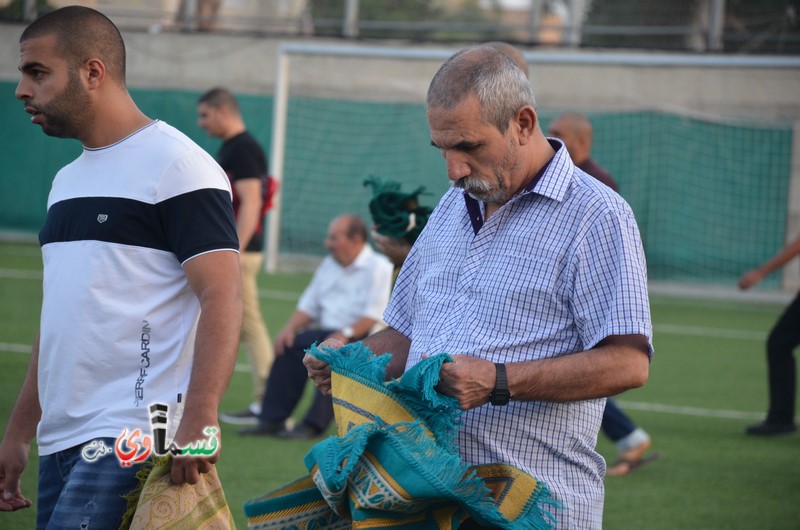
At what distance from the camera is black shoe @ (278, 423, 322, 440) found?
25.4ft

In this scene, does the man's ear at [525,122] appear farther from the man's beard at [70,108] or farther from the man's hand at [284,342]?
the man's hand at [284,342]

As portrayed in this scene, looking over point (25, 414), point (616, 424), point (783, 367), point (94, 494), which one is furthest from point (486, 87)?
point (783, 367)

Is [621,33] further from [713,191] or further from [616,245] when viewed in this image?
[616,245]

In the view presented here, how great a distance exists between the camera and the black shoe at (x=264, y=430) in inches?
305

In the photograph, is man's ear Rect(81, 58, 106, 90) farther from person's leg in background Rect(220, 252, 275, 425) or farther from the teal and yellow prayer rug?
person's leg in background Rect(220, 252, 275, 425)

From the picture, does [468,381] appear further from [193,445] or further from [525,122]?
[193,445]

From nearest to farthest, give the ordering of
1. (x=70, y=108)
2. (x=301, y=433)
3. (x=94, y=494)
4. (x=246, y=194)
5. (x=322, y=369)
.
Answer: (x=322, y=369), (x=94, y=494), (x=70, y=108), (x=301, y=433), (x=246, y=194)

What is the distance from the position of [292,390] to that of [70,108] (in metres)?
4.96

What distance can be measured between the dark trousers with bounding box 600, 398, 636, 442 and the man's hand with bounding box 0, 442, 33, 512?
440 centimetres

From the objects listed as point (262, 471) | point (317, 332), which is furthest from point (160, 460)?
point (317, 332)

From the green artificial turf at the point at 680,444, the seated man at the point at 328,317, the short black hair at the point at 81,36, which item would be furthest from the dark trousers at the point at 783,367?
the short black hair at the point at 81,36

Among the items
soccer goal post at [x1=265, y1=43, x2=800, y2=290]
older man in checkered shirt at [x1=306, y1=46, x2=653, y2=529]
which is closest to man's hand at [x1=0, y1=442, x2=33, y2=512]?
older man in checkered shirt at [x1=306, y1=46, x2=653, y2=529]

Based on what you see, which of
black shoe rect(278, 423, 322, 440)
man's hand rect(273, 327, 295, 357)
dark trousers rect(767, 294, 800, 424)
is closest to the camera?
black shoe rect(278, 423, 322, 440)

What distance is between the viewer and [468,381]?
247 centimetres
